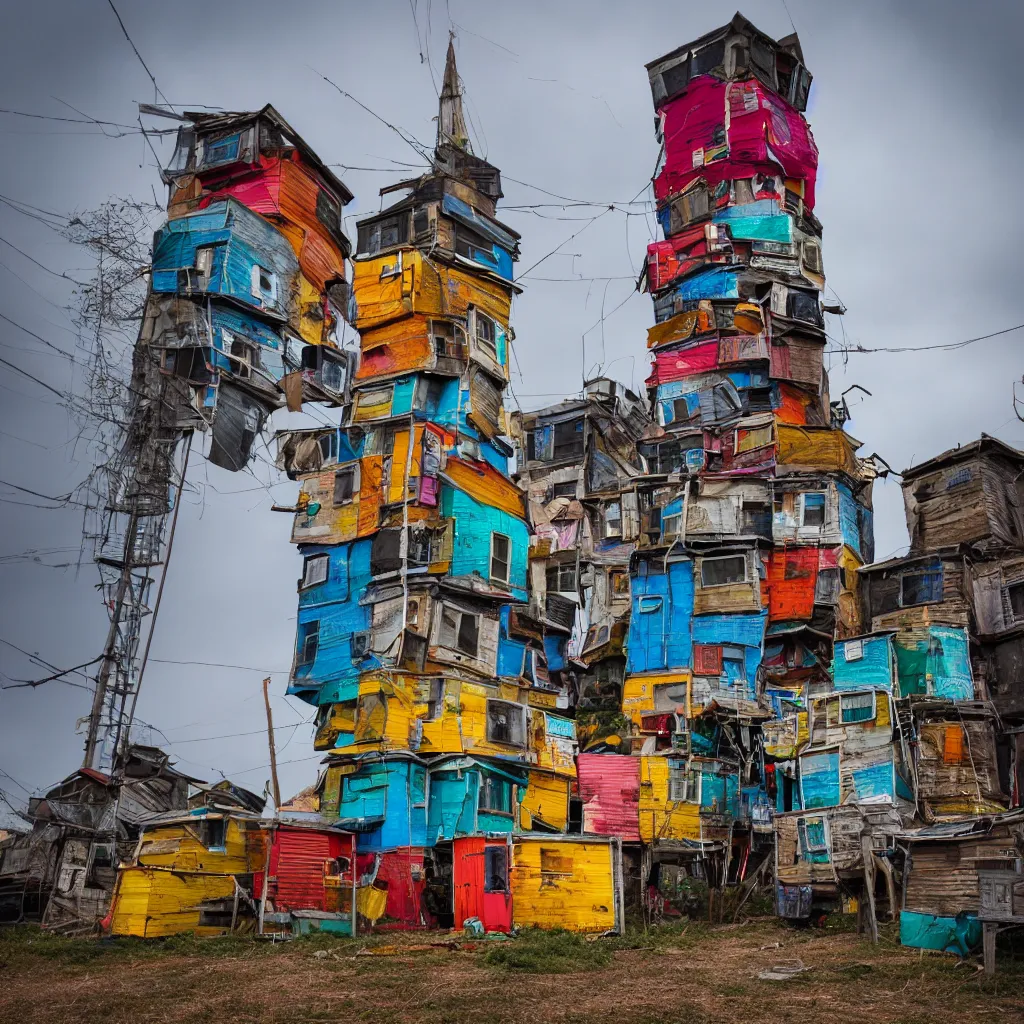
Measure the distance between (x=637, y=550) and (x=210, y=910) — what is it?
27.7 meters

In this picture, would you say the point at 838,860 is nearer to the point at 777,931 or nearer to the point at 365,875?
the point at 777,931

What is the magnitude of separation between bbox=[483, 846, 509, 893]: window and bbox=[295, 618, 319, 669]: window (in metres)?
15.3

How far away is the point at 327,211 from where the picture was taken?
138 ft

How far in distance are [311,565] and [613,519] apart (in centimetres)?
2215

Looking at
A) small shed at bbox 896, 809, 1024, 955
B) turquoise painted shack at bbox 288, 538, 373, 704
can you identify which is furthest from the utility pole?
small shed at bbox 896, 809, 1024, 955

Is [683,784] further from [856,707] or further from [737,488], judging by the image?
[737,488]

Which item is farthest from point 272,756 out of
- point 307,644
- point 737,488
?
point 737,488

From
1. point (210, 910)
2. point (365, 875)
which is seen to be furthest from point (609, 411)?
point (210, 910)

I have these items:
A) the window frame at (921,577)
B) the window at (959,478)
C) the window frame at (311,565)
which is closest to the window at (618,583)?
the window frame at (921,577)

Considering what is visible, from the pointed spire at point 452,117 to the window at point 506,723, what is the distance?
→ 30333mm

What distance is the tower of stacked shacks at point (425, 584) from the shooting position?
40.9 meters

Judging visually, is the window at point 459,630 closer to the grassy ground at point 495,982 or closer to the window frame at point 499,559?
the window frame at point 499,559

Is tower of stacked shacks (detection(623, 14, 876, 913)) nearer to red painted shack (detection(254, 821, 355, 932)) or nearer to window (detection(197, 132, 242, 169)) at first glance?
red painted shack (detection(254, 821, 355, 932))

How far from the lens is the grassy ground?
20234 millimetres
